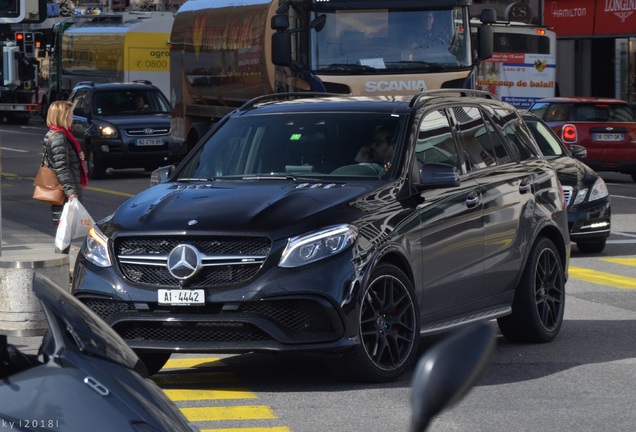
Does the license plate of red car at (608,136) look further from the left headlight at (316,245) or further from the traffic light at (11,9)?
the left headlight at (316,245)

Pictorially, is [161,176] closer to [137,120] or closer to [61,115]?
[61,115]

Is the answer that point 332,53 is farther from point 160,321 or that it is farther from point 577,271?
Result: point 160,321

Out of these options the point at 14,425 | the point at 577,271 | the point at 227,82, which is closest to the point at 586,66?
the point at 227,82

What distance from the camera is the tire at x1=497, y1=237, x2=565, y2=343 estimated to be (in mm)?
10094

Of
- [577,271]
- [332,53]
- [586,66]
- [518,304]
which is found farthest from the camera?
[586,66]

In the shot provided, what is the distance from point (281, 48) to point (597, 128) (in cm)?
868

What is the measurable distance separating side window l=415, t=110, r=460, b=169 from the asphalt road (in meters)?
1.32

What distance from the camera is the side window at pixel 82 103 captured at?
3045 centimetres

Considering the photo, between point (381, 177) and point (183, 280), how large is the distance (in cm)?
157

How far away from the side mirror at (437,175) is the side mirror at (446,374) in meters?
6.32

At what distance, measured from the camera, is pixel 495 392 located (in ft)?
27.9

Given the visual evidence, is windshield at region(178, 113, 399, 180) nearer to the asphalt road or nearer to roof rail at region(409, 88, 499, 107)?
roof rail at region(409, 88, 499, 107)

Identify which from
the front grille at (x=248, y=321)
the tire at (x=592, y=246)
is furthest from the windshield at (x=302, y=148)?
the tire at (x=592, y=246)

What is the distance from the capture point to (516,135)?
35.6ft
